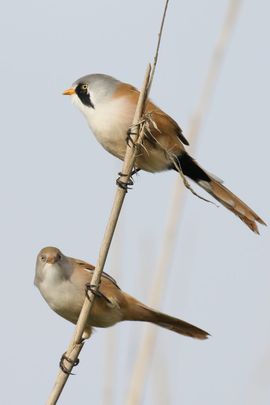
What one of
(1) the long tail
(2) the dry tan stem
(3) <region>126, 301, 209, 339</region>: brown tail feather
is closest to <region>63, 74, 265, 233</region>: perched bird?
(1) the long tail

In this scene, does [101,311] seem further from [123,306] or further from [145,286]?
[145,286]

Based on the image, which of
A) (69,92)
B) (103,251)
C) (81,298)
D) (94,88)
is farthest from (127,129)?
(103,251)

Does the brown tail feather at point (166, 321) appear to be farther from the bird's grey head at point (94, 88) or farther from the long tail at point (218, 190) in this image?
the bird's grey head at point (94, 88)

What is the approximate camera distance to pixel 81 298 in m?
3.41

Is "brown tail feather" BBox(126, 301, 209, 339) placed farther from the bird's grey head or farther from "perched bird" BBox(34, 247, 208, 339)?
the bird's grey head

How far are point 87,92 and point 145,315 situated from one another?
3.53ft

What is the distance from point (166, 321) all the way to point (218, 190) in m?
0.68

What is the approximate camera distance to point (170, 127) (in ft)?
12.0

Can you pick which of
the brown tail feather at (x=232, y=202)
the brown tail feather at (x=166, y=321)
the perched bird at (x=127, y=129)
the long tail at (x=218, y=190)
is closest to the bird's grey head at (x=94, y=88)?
the perched bird at (x=127, y=129)

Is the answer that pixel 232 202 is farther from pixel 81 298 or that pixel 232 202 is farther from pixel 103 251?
pixel 103 251

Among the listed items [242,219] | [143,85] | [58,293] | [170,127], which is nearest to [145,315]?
[58,293]

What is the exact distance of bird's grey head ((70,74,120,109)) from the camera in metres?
3.58

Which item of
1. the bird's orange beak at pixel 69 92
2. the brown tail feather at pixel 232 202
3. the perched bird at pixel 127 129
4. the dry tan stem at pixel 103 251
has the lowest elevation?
the dry tan stem at pixel 103 251

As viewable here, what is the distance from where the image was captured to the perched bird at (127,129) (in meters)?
3.47
